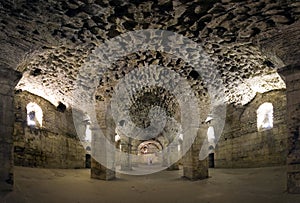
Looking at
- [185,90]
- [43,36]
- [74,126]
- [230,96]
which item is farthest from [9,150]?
[74,126]

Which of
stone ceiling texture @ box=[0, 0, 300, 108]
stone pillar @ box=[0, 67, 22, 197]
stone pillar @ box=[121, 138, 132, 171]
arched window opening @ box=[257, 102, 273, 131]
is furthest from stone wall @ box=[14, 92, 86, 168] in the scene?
arched window opening @ box=[257, 102, 273, 131]

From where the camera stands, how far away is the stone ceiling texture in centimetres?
520

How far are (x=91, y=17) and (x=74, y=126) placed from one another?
10006 millimetres

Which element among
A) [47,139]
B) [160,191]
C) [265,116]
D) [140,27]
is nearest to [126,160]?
[47,139]

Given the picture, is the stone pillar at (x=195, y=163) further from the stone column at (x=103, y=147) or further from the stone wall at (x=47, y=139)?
the stone wall at (x=47, y=139)

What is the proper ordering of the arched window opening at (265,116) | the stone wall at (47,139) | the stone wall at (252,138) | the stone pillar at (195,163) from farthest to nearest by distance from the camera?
the arched window opening at (265,116) < the stone wall at (47,139) < the stone wall at (252,138) < the stone pillar at (195,163)

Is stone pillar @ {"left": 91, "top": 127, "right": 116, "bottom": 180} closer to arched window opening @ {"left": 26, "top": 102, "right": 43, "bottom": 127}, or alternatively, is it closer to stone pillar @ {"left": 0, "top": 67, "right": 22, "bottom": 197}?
arched window opening @ {"left": 26, "top": 102, "right": 43, "bottom": 127}

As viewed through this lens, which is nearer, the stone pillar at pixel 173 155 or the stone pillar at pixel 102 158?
the stone pillar at pixel 102 158

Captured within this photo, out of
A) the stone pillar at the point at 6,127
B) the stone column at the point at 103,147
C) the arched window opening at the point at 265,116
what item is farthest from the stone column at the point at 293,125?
the stone column at the point at 103,147

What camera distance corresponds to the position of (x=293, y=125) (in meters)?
5.81

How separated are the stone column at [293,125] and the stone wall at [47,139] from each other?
8.58m

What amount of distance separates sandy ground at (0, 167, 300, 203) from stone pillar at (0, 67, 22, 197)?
0.91ft

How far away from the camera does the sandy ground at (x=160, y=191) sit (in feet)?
21.2

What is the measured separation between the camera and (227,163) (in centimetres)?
1297
